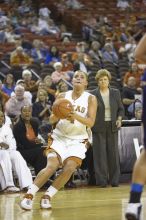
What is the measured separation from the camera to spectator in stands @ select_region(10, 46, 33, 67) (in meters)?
15.2

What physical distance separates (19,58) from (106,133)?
547cm

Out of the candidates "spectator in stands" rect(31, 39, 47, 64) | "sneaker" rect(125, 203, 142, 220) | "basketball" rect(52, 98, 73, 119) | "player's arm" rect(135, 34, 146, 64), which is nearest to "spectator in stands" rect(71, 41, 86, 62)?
"spectator in stands" rect(31, 39, 47, 64)

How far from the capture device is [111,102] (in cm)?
1041

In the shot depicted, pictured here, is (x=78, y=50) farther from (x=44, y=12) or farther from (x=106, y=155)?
(x=106, y=155)

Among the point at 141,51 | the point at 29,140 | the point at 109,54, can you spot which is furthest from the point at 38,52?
the point at 141,51

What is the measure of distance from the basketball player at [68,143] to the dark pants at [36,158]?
8.90 ft

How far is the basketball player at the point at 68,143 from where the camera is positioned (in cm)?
704

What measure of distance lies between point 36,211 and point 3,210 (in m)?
0.39

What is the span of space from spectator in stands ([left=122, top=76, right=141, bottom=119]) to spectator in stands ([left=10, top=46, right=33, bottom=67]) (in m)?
2.66

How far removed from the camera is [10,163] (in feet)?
31.4

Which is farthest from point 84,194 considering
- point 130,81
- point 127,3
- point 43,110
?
point 127,3

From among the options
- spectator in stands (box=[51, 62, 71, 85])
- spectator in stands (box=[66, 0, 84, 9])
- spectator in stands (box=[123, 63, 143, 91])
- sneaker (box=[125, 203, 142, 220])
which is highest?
spectator in stands (box=[66, 0, 84, 9])

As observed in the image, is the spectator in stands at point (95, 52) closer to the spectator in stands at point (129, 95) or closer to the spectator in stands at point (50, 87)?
the spectator in stands at point (129, 95)

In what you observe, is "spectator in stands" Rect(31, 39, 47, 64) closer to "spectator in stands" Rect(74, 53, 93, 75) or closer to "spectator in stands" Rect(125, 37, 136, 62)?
"spectator in stands" Rect(74, 53, 93, 75)
